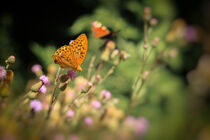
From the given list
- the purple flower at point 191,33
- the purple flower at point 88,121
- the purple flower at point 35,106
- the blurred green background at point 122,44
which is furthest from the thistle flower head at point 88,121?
the purple flower at point 191,33

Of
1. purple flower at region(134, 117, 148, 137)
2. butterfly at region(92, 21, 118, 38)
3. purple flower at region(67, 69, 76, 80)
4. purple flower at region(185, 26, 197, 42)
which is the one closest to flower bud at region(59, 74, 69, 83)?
purple flower at region(67, 69, 76, 80)

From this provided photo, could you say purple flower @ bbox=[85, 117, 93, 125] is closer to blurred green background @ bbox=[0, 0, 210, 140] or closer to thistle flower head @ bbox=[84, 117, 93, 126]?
thistle flower head @ bbox=[84, 117, 93, 126]

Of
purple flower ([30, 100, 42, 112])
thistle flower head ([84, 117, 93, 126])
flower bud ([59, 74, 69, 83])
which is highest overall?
purple flower ([30, 100, 42, 112])

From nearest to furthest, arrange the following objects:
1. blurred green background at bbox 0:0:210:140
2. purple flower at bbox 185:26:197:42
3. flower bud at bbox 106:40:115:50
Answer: flower bud at bbox 106:40:115:50 → blurred green background at bbox 0:0:210:140 → purple flower at bbox 185:26:197:42

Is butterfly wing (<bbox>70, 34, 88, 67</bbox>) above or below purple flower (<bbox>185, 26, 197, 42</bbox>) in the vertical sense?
above

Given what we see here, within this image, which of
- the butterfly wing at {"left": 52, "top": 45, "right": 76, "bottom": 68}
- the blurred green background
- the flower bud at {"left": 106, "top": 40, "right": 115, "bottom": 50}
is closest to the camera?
the butterfly wing at {"left": 52, "top": 45, "right": 76, "bottom": 68}

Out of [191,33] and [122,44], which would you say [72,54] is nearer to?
[122,44]

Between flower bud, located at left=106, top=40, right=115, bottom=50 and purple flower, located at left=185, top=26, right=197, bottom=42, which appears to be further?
purple flower, located at left=185, top=26, right=197, bottom=42

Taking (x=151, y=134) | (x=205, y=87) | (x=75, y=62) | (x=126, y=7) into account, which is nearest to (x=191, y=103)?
(x=205, y=87)
